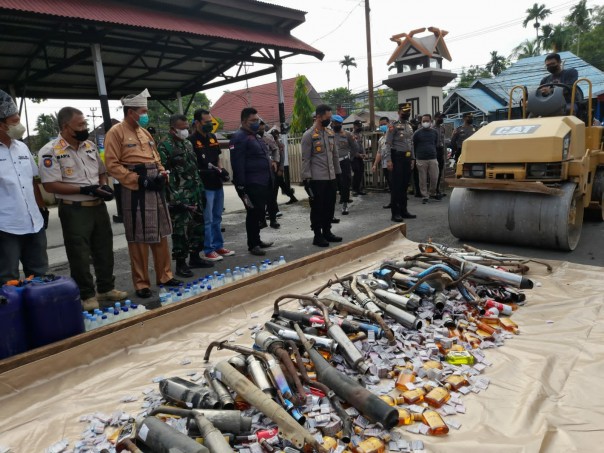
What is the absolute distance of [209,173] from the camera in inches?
230

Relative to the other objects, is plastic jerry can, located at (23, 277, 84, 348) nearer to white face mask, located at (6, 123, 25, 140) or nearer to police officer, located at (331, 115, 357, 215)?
white face mask, located at (6, 123, 25, 140)

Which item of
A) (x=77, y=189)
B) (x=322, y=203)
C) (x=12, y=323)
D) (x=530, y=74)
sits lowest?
(x=12, y=323)

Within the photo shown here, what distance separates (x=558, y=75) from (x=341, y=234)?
414 centimetres

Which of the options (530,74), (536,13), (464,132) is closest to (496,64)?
(536,13)

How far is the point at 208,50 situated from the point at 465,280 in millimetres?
9398

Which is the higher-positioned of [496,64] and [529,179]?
[496,64]

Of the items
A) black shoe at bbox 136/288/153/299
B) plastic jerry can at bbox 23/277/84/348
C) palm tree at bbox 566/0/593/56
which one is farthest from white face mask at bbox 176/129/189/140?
palm tree at bbox 566/0/593/56

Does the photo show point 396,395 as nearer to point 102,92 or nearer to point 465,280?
point 465,280

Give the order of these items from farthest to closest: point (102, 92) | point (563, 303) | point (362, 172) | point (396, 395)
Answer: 1. point (362, 172)
2. point (102, 92)
3. point (563, 303)
4. point (396, 395)

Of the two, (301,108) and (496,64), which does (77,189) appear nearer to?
(301,108)

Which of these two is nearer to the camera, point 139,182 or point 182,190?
point 139,182

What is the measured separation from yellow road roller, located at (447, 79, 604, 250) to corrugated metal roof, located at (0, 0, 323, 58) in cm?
602

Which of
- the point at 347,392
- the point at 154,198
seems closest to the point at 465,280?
the point at 347,392

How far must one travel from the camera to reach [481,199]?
5746 millimetres
